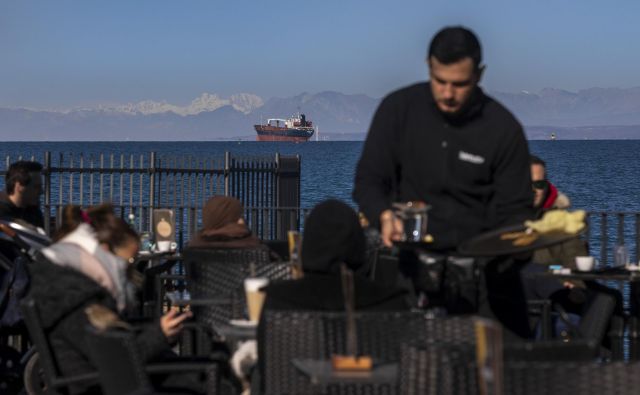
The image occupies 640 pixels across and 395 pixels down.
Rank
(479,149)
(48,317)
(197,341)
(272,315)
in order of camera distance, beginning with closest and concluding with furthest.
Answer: (272,315), (479,149), (48,317), (197,341)

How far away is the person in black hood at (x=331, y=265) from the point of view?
15.5 feet

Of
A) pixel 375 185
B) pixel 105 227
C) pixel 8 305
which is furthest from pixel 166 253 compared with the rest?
pixel 375 185

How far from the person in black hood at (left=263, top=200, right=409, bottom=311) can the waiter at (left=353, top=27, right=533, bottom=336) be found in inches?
5.2

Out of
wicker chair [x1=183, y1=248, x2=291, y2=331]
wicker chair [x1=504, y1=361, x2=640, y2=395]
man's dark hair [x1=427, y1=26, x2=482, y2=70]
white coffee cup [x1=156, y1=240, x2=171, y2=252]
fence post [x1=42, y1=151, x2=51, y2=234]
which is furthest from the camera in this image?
fence post [x1=42, y1=151, x2=51, y2=234]

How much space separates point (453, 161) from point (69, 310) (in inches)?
67.3

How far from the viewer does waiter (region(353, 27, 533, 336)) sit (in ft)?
16.0

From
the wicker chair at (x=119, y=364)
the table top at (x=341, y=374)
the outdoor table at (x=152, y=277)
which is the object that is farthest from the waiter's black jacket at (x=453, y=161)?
the outdoor table at (x=152, y=277)

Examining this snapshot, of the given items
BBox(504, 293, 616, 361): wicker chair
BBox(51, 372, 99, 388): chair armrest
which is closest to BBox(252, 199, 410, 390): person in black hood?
BBox(51, 372, 99, 388): chair armrest

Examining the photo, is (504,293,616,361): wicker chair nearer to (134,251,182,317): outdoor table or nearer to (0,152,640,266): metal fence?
(134,251,182,317): outdoor table

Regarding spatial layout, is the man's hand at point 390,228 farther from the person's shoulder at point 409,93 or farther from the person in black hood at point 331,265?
the person's shoulder at point 409,93

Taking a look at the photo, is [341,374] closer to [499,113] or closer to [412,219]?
[412,219]

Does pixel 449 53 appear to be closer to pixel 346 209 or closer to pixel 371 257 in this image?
pixel 346 209

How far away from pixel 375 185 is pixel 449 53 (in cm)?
60

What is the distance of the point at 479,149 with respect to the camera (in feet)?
16.0
